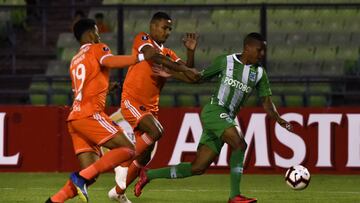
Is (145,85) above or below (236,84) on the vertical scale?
below

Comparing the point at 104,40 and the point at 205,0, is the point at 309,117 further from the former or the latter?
the point at 205,0

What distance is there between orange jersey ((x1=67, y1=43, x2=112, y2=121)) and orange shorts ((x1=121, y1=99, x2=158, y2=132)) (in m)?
1.58

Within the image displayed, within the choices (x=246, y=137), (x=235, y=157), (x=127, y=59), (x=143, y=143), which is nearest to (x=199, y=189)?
(x=143, y=143)

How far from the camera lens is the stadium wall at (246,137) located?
15.2m

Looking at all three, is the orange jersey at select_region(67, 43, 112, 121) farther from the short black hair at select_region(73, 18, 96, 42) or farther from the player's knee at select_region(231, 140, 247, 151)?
the player's knee at select_region(231, 140, 247, 151)

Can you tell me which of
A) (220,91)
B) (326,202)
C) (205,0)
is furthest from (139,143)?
(205,0)

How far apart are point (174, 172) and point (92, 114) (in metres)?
1.81

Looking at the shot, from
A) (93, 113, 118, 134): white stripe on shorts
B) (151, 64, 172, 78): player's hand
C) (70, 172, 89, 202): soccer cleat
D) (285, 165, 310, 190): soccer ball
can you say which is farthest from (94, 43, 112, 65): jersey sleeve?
(285, 165, 310, 190): soccer ball

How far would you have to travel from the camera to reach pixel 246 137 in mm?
15297

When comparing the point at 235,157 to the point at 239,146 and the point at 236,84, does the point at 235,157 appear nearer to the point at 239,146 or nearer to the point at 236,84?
the point at 239,146

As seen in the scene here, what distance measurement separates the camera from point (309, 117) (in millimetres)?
15359

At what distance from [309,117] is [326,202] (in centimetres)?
409

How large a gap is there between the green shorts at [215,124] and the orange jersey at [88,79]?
4.89 ft

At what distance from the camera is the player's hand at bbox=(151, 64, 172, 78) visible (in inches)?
436
